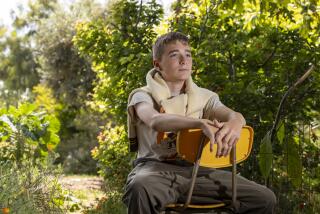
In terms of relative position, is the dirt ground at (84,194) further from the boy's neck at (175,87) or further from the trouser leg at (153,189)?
the trouser leg at (153,189)

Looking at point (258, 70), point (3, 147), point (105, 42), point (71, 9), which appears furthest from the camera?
point (71, 9)

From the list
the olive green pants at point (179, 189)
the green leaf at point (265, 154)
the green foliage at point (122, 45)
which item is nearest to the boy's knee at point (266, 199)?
the olive green pants at point (179, 189)

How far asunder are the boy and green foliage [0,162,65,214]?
129 centimetres

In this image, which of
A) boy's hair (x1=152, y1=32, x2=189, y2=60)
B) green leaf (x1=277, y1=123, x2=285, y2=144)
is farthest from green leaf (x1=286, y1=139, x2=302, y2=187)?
boy's hair (x1=152, y1=32, x2=189, y2=60)

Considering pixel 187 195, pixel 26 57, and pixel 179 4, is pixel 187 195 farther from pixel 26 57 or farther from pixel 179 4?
pixel 26 57

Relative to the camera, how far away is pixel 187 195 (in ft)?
8.41

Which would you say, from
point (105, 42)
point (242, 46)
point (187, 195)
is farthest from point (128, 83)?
point (187, 195)

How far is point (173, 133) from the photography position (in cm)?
281

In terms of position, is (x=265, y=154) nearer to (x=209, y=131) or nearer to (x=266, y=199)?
(x=266, y=199)

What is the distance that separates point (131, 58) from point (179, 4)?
0.92 meters

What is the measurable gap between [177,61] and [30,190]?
Answer: 2255 mm

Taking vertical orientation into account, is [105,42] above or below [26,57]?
below

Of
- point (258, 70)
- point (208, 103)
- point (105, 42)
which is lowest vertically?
point (208, 103)

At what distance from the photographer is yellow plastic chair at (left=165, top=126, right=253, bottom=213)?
2.55m
